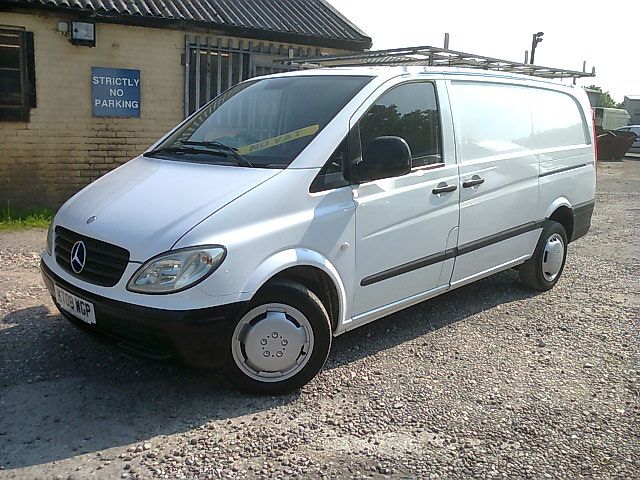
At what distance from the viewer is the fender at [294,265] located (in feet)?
11.0

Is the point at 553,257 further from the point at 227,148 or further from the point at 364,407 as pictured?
the point at 227,148

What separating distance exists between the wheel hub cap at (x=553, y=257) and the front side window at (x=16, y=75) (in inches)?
272

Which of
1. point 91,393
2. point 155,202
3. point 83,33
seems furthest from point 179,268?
point 83,33

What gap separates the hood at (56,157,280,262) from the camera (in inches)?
130

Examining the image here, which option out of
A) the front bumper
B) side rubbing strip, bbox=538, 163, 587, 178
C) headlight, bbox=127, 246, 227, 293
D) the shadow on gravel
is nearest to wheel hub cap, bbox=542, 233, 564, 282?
side rubbing strip, bbox=538, 163, 587, 178

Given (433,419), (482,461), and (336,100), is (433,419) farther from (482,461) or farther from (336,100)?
(336,100)

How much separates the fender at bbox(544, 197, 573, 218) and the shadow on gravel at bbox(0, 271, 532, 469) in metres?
1.78

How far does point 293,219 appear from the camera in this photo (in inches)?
139

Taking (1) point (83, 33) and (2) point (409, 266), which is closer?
(2) point (409, 266)

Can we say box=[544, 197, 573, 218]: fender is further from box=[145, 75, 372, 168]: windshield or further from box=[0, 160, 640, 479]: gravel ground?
box=[145, 75, 372, 168]: windshield

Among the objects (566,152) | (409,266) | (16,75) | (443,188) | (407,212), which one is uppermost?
(16,75)

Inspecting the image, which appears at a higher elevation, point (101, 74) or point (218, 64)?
point (218, 64)

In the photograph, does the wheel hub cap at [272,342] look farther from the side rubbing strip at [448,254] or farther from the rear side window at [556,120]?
the rear side window at [556,120]

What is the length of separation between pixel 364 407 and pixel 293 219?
114cm
